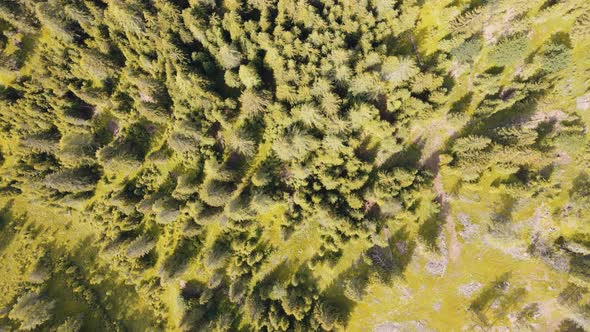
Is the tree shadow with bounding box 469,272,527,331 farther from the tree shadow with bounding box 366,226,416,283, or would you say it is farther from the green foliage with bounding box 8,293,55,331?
the green foliage with bounding box 8,293,55,331

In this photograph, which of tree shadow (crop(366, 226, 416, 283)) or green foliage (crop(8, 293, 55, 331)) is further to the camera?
green foliage (crop(8, 293, 55, 331))

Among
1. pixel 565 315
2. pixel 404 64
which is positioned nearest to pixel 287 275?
pixel 404 64

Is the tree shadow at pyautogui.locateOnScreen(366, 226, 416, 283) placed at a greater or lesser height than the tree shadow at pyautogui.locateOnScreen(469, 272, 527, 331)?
greater

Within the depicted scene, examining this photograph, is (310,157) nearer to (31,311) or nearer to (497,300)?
(497,300)

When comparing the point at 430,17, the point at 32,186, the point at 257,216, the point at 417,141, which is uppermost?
the point at 430,17

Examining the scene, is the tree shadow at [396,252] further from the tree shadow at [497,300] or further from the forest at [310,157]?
the tree shadow at [497,300]

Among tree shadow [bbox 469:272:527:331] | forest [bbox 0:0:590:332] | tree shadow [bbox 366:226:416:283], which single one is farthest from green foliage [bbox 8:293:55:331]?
tree shadow [bbox 469:272:527:331]

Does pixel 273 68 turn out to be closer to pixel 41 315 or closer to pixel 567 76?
pixel 567 76

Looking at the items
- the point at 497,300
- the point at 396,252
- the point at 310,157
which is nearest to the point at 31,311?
the point at 310,157
